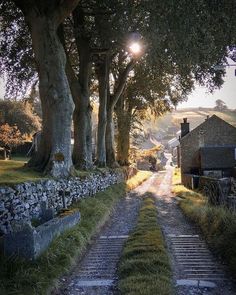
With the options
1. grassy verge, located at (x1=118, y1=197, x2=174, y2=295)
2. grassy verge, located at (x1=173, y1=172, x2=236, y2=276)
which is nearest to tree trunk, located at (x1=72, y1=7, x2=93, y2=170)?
grassy verge, located at (x1=173, y1=172, x2=236, y2=276)

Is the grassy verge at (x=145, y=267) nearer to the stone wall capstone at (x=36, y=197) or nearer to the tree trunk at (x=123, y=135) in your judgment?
the stone wall capstone at (x=36, y=197)

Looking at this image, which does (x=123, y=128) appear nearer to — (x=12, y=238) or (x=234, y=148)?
(x=234, y=148)

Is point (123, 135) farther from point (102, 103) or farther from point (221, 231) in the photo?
point (221, 231)

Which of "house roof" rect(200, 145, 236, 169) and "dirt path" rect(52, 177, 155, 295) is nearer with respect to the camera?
"dirt path" rect(52, 177, 155, 295)

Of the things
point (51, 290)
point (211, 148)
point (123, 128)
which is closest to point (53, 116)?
point (51, 290)

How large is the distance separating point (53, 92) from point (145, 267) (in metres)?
10.7

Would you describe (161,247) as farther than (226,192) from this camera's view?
No

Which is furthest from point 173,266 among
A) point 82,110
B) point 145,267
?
point 82,110

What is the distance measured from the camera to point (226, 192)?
20.4 metres

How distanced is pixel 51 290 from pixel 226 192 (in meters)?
13.0

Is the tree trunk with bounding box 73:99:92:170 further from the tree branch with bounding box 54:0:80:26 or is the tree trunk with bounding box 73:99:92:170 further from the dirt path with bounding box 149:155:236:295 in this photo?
the dirt path with bounding box 149:155:236:295

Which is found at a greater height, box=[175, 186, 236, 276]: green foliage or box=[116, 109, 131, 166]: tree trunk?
box=[116, 109, 131, 166]: tree trunk

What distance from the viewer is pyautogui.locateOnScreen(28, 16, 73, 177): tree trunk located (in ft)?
62.1

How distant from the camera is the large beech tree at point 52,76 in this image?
18.9 m
